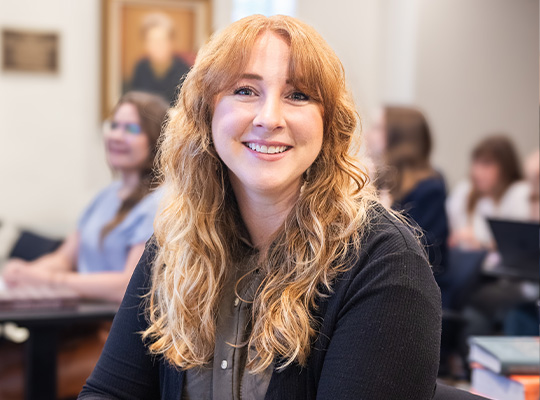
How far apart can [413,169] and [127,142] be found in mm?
1632

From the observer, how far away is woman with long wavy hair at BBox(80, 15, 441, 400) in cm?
125

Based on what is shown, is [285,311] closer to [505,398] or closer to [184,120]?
[184,120]

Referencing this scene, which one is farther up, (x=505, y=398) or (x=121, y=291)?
(x=505, y=398)

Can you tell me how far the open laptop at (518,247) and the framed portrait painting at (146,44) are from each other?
2.42 m

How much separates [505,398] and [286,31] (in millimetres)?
1003

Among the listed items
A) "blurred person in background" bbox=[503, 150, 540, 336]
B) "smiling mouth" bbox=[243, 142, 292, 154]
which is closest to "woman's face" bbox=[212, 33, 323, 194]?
"smiling mouth" bbox=[243, 142, 292, 154]

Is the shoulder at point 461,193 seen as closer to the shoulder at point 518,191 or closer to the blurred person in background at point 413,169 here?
the shoulder at point 518,191

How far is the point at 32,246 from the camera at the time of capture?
14.4 ft

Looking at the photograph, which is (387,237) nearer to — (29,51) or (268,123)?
(268,123)

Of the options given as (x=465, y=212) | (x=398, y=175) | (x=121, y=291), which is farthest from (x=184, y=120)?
(x=465, y=212)

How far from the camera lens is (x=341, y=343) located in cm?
128

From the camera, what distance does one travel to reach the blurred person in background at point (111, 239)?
2803 millimetres

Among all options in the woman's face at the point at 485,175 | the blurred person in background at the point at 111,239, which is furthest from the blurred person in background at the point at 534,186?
the blurred person in background at the point at 111,239

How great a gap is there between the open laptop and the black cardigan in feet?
7.67
